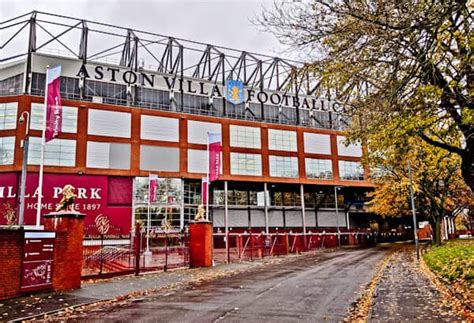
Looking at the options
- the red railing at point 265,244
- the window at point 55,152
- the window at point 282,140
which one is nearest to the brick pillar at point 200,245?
the red railing at point 265,244

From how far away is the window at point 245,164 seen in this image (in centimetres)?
4694

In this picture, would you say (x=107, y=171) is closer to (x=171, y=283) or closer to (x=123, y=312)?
(x=171, y=283)

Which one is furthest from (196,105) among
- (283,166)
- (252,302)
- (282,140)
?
(252,302)

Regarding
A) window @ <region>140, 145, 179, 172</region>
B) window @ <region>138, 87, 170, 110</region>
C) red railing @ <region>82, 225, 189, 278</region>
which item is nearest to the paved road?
red railing @ <region>82, 225, 189, 278</region>

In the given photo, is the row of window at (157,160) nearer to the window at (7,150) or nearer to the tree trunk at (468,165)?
the window at (7,150)

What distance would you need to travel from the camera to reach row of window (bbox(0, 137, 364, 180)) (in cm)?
3894

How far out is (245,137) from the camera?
48.5 meters

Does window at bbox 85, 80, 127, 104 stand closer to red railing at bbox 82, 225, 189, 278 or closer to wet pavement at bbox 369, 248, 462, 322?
red railing at bbox 82, 225, 189, 278

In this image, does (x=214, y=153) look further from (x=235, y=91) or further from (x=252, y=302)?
(x=252, y=302)

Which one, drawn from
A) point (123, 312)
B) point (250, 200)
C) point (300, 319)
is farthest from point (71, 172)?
point (300, 319)

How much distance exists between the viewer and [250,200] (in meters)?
51.1

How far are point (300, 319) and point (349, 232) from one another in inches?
1668

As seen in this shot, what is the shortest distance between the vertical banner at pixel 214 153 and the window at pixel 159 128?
10.5 metres

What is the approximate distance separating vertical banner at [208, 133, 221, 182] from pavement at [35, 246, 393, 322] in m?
16.0
